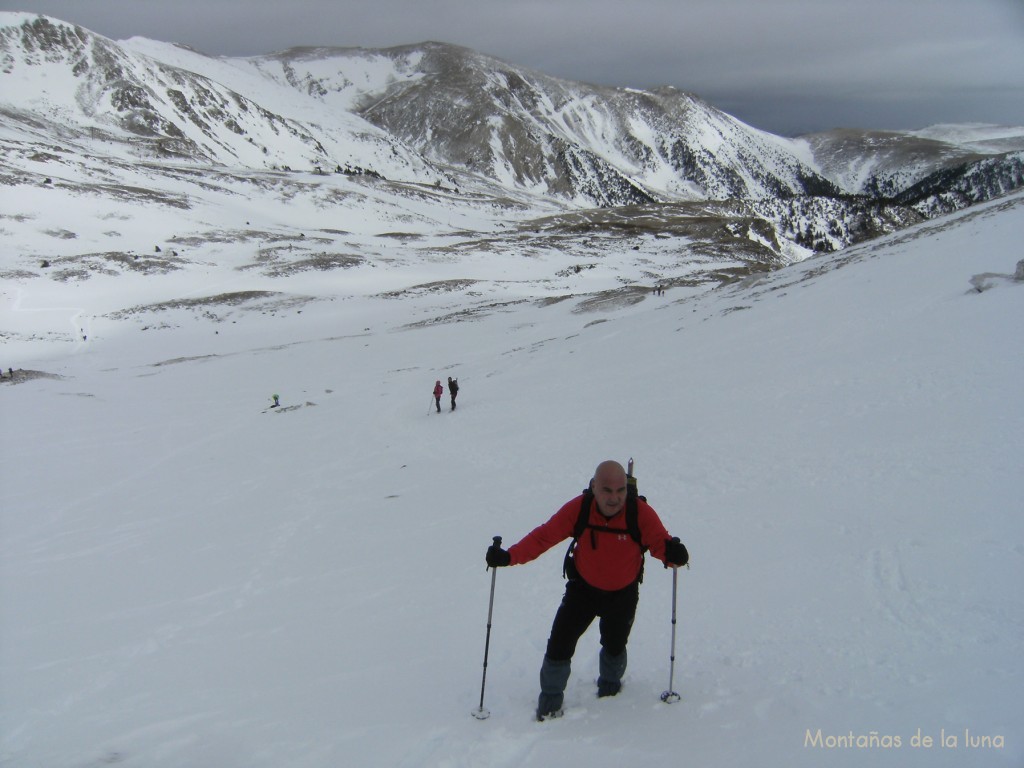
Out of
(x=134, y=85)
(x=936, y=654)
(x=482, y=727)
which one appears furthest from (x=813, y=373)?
(x=134, y=85)

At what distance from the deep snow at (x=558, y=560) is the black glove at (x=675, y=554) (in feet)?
4.16

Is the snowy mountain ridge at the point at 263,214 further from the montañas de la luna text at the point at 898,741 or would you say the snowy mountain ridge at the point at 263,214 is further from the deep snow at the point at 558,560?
the montañas de la luna text at the point at 898,741

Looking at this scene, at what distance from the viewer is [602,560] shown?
485cm

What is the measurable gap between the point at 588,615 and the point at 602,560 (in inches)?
22.6

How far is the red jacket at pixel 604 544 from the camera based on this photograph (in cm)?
477

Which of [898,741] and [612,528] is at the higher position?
[612,528]

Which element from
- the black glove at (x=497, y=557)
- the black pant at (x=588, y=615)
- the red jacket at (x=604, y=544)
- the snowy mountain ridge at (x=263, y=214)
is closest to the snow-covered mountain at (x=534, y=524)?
the black pant at (x=588, y=615)

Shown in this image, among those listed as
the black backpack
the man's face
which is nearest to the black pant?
the black backpack

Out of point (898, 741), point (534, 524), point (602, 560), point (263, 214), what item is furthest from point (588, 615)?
point (263, 214)

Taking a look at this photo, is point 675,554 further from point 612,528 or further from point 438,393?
point 438,393

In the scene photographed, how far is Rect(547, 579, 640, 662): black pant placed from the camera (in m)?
5.02

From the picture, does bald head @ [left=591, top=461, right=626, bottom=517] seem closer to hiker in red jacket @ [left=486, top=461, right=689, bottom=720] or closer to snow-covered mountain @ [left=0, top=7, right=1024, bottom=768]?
hiker in red jacket @ [left=486, top=461, right=689, bottom=720]

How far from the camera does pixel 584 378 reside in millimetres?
20594

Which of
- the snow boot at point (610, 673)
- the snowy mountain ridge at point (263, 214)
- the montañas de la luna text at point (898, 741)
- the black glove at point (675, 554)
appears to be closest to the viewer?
the montañas de la luna text at point (898, 741)
